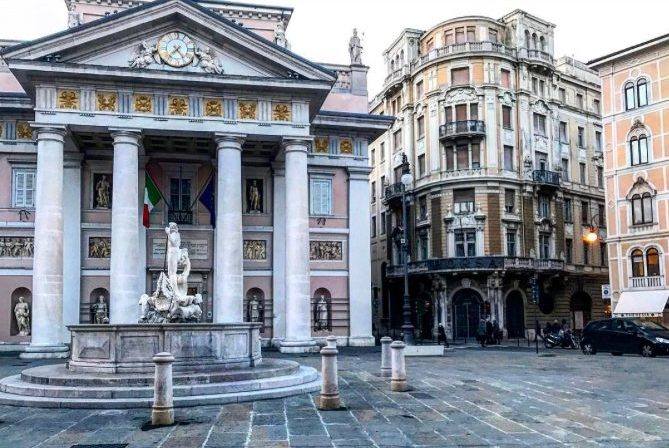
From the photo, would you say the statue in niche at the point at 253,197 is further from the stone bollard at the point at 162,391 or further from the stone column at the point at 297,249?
the stone bollard at the point at 162,391

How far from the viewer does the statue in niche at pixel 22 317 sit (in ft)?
98.4

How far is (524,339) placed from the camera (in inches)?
1822

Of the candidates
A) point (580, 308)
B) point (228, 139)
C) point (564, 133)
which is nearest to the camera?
point (228, 139)

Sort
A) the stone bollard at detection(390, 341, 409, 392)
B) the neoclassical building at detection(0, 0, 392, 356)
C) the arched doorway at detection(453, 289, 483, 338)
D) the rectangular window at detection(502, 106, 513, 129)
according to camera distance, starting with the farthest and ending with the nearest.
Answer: the rectangular window at detection(502, 106, 513, 129), the arched doorway at detection(453, 289, 483, 338), the neoclassical building at detection(0, 0, 392, 356), the stone bollard at detection(390, 341, 409, 392)

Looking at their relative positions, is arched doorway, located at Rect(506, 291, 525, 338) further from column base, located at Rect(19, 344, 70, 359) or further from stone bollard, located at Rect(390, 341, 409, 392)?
stone bollard, located at Rect(390, 341, 409, 392)

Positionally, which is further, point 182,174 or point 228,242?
point 182,174

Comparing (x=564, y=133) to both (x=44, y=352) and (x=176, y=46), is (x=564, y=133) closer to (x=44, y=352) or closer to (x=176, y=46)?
(x=176, y=46)

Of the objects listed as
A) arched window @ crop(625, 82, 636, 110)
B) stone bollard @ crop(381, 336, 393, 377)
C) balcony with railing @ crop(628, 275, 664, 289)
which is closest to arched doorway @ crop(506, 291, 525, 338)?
balcony with railing @ crop(628, 275, 664, 289)

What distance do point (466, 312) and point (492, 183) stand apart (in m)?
8.80

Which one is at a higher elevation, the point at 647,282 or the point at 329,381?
the point at 647,282

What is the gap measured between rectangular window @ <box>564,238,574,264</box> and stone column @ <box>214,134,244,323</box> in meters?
30.7

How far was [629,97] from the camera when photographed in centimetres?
3919

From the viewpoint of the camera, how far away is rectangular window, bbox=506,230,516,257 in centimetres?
4775

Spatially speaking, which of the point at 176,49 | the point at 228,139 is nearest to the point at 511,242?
the point at 228,139
